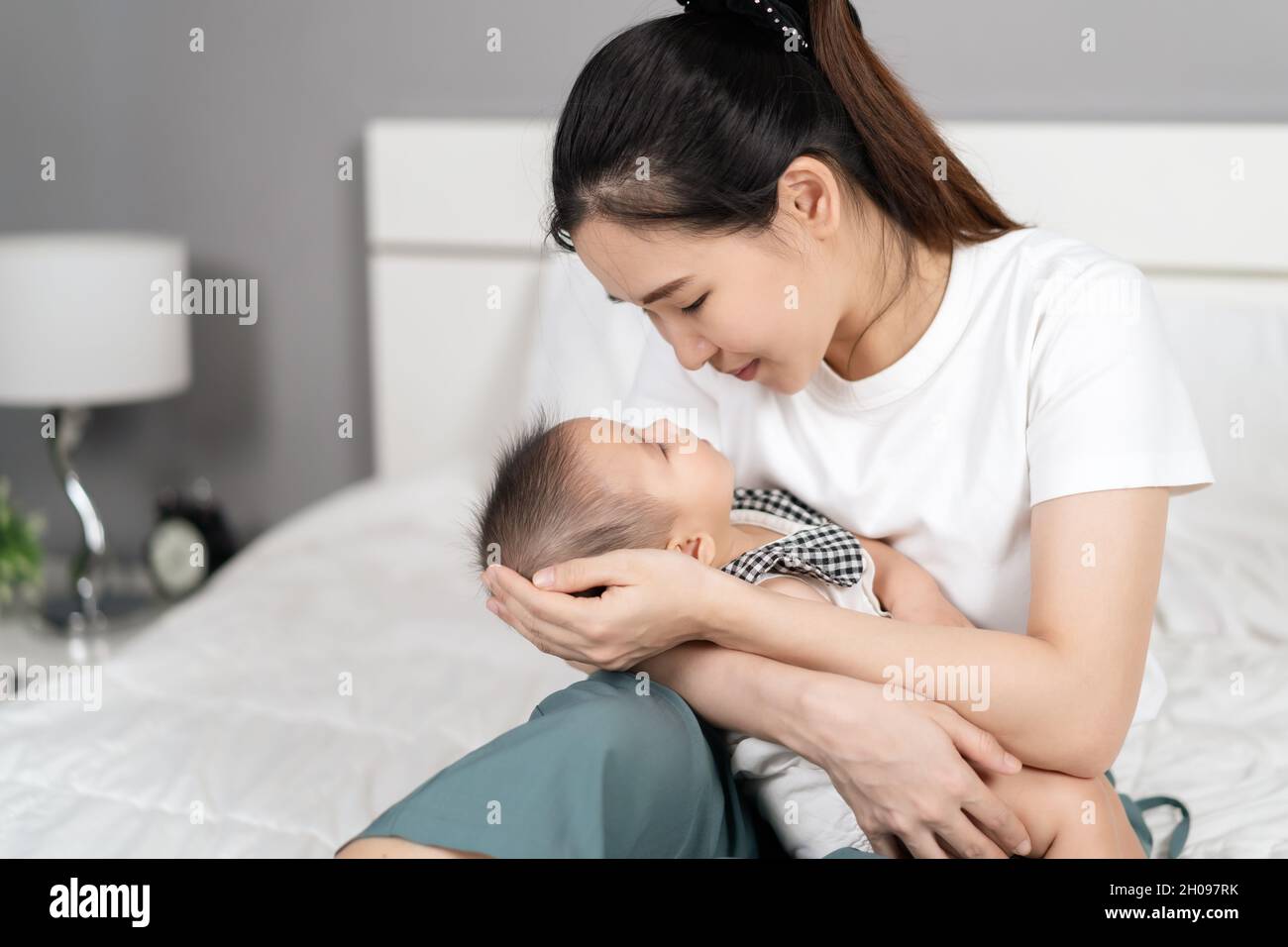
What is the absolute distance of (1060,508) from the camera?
986mm

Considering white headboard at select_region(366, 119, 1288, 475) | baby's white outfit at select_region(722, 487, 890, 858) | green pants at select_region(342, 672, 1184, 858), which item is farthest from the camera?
white headboard at select_region(366, 119, 1288, 475)

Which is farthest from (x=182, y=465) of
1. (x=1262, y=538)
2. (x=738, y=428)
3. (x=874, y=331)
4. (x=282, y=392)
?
(x=1262, y=538)

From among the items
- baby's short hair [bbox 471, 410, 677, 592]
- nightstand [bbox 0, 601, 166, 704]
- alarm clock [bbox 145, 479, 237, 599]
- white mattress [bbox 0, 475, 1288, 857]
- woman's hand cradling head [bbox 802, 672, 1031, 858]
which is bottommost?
nightstand [bbox 0, 601, 166, 704]

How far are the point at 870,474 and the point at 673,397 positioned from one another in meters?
0.26

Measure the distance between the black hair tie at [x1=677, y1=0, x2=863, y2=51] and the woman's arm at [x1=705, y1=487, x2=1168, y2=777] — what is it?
480 mm

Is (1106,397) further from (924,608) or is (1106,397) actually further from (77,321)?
(77,321)

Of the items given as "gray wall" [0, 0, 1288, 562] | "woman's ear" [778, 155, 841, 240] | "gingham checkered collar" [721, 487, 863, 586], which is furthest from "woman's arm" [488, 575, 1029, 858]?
"gray wall" [0, 0, 1288, 562]

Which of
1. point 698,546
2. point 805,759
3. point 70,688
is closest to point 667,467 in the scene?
point 698,546

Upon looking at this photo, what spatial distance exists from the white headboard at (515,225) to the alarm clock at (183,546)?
1.38 ft

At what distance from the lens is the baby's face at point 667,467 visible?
3.58 ft

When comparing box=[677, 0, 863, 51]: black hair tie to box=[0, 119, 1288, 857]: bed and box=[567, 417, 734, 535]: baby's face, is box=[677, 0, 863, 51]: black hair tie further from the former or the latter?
box=[0, 119, 1288, 857]: bed

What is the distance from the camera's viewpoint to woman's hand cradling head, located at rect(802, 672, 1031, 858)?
925 mm

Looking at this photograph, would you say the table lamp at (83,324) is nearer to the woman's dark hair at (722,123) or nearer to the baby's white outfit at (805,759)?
the woman's dark hair at (722,123)

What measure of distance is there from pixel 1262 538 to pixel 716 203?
1.13m
